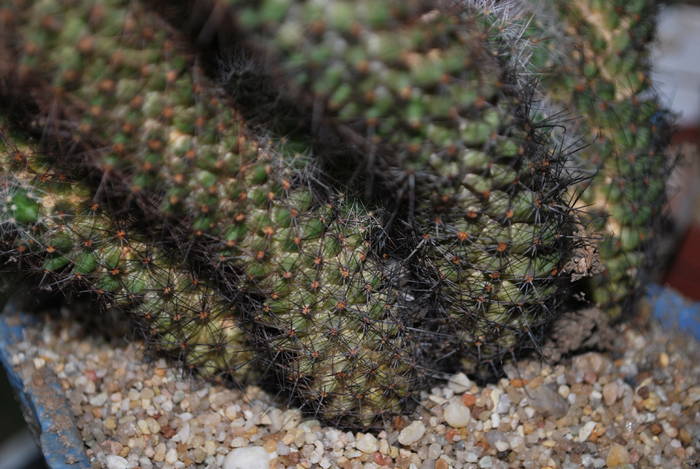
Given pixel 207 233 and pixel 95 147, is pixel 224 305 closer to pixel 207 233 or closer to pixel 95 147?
pixel 207 233

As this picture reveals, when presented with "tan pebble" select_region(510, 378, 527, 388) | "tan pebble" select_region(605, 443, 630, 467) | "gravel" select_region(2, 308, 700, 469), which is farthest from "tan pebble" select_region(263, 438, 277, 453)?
"tan pebble" select_region(605, 443, 630, 467)

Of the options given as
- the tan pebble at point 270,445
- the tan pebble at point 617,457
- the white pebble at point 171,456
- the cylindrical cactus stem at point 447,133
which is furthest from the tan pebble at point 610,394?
the white pebble at point 171,456

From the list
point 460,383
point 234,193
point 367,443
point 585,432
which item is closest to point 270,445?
point 367,443

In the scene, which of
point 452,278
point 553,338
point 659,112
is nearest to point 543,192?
point 452,278

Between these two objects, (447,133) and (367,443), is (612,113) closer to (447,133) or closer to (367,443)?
(447,133)

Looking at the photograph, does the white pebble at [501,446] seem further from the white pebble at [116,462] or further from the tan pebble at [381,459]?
the white pebble at [116,462]

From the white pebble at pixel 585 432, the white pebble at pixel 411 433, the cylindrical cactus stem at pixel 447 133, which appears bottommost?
the white pebble at pixel 411 433
